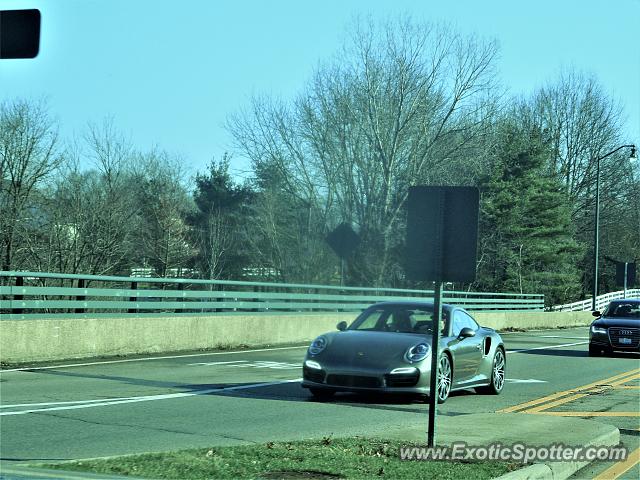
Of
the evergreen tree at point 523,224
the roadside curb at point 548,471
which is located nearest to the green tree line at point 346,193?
the evergreen tree at point 523,224

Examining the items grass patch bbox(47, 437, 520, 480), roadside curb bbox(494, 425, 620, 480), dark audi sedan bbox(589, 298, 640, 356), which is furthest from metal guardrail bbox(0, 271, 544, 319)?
roadside curb bbox(494, 425, 620, 480)

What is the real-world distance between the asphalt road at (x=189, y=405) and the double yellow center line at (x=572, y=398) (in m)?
0.21

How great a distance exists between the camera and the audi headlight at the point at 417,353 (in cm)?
1267

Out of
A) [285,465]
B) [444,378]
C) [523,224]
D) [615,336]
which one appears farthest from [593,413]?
[523,224]

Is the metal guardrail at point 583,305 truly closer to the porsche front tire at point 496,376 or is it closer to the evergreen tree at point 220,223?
the evergreen tree at point 220,223

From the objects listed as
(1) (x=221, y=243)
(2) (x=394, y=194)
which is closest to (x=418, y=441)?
(2) (x=394, y=194)

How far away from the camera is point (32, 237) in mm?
32688

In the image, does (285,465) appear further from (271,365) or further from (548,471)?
(271,365)

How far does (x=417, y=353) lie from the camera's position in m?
12.8

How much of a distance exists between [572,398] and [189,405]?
574 cm

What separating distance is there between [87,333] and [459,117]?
32.5 m

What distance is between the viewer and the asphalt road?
9109 millimetres

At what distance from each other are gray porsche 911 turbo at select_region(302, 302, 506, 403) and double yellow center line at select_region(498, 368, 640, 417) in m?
0.98

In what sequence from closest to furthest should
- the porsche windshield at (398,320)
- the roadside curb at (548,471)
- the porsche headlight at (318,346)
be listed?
the roadside curb at (548,471)
the porsche headlight at (318,346)
the porsche windshield at (398,320)
